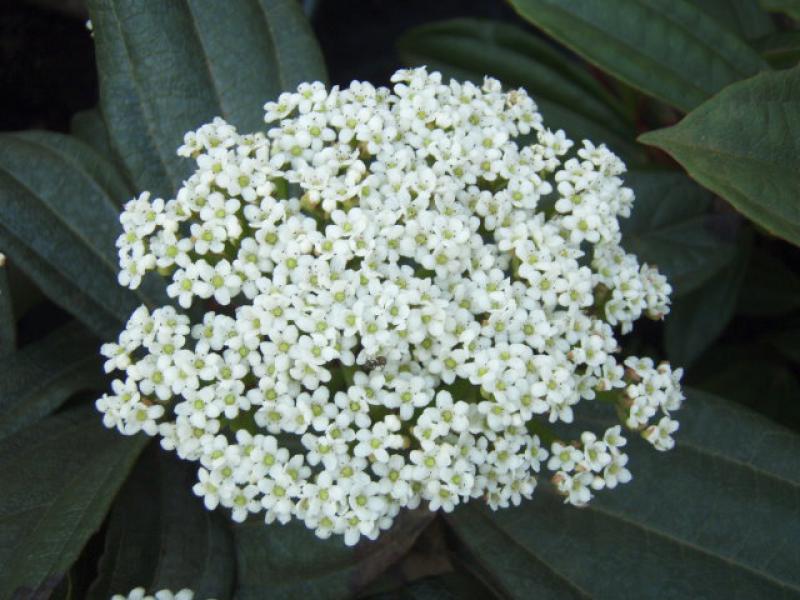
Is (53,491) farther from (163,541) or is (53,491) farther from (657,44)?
(657,44)

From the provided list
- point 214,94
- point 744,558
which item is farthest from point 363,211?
point 744,558

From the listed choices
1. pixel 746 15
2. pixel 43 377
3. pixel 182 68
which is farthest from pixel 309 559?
pixel 746 15

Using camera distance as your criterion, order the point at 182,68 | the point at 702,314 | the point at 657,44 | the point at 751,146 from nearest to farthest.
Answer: the point at 751,146 < the point at 182,68 < the point at 657,44 < the point at 702,314

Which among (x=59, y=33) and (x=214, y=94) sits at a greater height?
(x=59, y=33)

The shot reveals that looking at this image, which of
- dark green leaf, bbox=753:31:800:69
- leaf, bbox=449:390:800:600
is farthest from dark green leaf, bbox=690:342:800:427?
dark green leaf, bbox=753:31:800:69

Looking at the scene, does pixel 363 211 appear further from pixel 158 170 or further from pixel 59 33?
pixel 59 33

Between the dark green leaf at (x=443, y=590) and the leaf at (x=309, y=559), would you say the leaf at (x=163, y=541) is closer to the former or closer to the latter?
the leaf at (x=309, y=559)

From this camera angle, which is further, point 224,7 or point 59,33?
point 59,33
